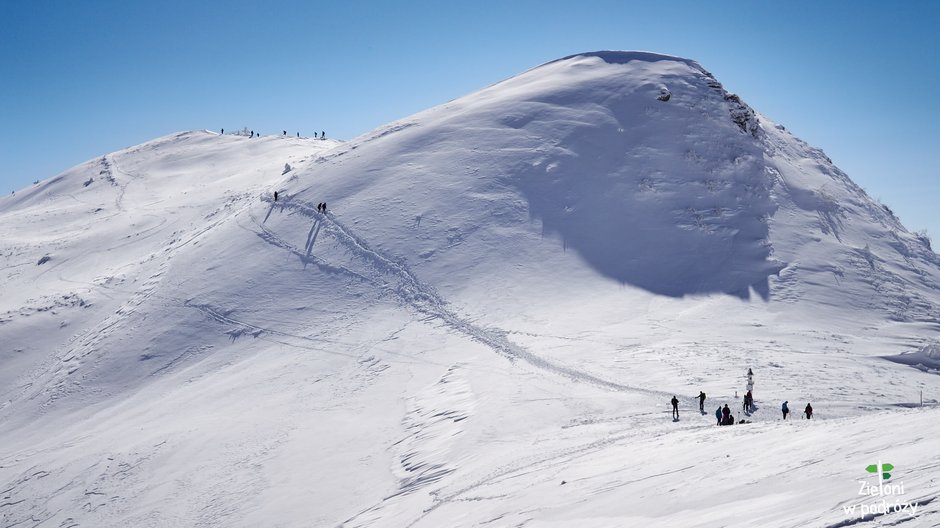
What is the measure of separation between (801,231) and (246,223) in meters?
38.0

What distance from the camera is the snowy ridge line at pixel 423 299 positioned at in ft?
102

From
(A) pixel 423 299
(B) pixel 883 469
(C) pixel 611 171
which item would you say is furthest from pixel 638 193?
(B) pixel 883 469

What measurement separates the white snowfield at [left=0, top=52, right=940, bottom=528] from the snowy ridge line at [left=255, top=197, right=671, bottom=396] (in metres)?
0.19

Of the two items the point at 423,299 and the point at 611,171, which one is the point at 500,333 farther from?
the point at 611,171

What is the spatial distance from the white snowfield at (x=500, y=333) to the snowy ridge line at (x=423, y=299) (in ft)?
0.61

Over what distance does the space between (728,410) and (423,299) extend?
2119cm

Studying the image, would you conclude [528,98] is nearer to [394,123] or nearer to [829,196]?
[394,123]

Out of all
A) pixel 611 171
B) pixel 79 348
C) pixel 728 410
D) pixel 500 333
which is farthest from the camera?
pixel 611 171

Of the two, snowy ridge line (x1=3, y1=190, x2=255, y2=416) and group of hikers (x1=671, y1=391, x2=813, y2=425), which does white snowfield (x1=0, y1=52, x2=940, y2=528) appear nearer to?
snowy ridge line (x1=3, y1=190, x2=255, y2=416)

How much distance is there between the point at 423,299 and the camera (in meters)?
41.1

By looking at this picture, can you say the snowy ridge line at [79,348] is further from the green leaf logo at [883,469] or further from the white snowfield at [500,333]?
the green leaf logo at [883,469]

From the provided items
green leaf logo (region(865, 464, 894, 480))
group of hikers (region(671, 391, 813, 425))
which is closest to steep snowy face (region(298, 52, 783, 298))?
group of hikers (region(671, 391, 813, 425))

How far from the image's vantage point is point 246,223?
52.0 m

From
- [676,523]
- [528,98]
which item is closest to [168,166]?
[528,98]
